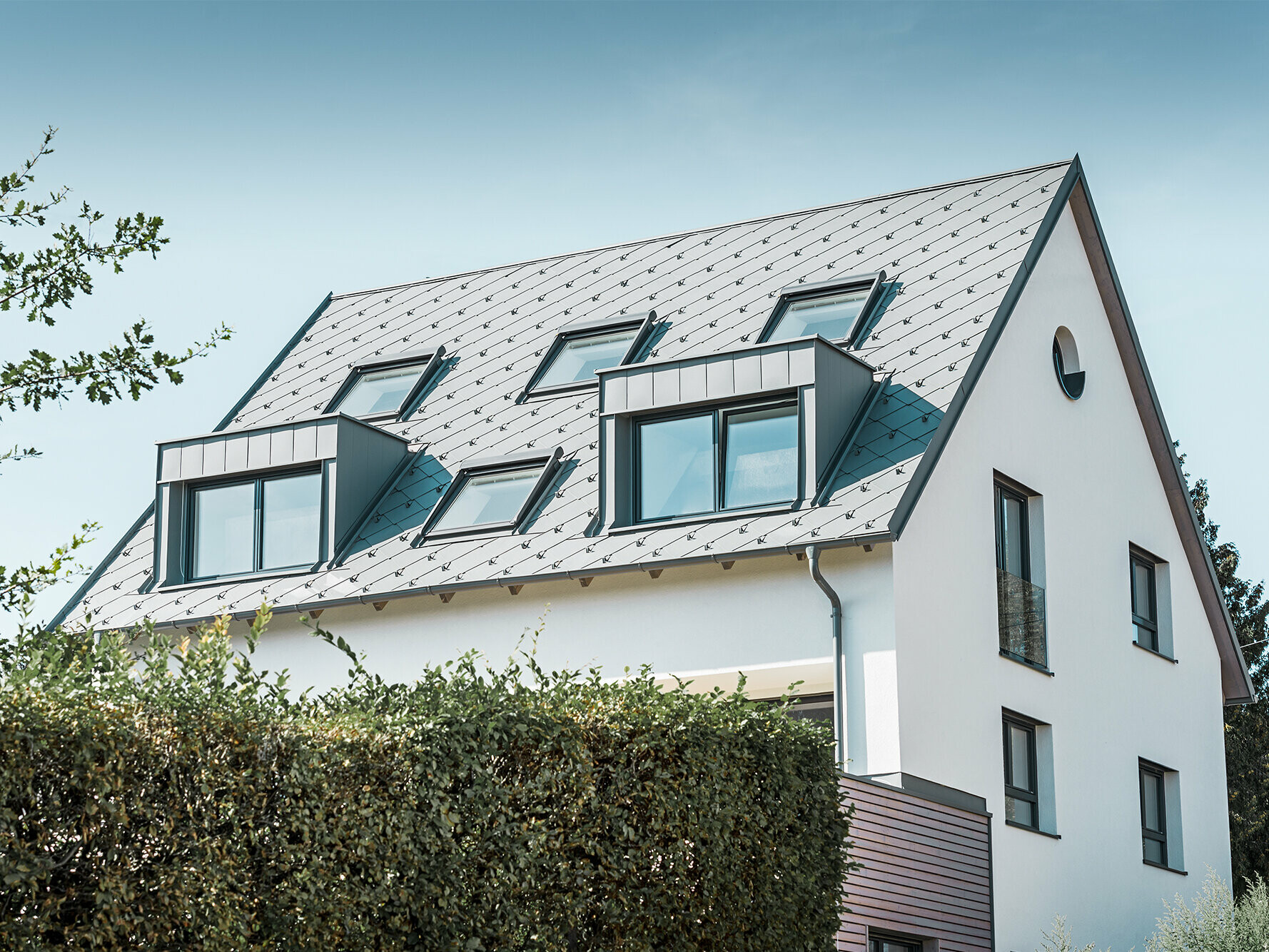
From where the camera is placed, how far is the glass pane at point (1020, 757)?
17.3 m

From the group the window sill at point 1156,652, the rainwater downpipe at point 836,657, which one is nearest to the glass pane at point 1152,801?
the window sill at point 1156,652

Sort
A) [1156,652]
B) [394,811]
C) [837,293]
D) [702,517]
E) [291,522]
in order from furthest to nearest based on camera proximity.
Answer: [1156,652] < [837,293] < [291,522] < [702,517] < [394,811]

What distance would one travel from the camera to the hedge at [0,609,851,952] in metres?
6.96

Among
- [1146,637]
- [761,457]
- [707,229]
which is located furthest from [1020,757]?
[707,229]

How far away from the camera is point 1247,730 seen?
99.6 feet

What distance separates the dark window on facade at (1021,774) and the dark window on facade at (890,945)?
2.45 metres

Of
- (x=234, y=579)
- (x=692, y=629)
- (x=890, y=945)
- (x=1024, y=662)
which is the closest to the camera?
(x=890, y=945)

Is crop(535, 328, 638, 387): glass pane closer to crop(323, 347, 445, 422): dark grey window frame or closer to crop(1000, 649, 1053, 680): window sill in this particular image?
crop(323, 347, 445, 422): dark grey window frame

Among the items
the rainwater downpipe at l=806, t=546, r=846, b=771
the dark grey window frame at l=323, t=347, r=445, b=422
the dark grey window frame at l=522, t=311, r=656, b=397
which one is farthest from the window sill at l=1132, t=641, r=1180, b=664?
the dark grey window frame at l=323, t=347, r=445, b=422

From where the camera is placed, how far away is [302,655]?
18.5 m

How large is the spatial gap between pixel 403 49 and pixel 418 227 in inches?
122

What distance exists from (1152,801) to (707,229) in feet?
31.3

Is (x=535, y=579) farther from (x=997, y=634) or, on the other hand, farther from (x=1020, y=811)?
(x=1020, y=811)

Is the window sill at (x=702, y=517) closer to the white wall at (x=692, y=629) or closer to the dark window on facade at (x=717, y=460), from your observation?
the dark window on facade at (x=717, y=460)
